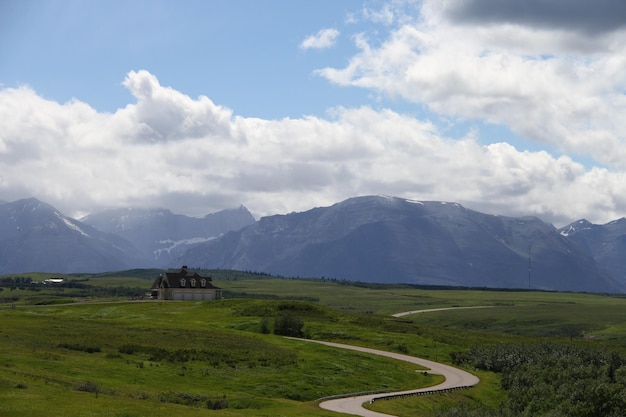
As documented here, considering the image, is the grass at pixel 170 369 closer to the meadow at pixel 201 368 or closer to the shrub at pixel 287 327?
the meadow at pixel 201 368

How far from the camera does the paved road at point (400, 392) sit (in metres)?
73.8

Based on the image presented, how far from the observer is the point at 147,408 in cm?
5912

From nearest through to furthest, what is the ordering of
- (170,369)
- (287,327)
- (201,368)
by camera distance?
1. (170,369)
2. (201,368)
3. (287,327)

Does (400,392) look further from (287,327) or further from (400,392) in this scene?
(287,327)

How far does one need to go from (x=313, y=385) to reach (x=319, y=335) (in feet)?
166

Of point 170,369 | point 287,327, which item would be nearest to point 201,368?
point 170,369

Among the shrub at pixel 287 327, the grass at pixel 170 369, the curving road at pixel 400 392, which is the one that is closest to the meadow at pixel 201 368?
the grass at pixel 170 369

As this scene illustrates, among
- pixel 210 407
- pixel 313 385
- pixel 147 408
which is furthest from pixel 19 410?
pixel 313 385

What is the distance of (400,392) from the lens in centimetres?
8844

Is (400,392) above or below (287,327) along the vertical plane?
below

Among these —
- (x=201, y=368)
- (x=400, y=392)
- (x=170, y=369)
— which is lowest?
(x=400, y=392)

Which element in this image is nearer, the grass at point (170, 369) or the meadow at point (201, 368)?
the meadow at point (201, 368)

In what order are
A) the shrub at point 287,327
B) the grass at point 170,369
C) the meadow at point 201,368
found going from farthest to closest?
1. the shrub at point 287,327
2. the grass at point 170,369
3. the meadow at point 201,368

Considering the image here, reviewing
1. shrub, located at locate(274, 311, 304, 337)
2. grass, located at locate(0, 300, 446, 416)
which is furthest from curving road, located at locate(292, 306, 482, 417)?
shrub, located at locate(274, 311, 304, 337)
